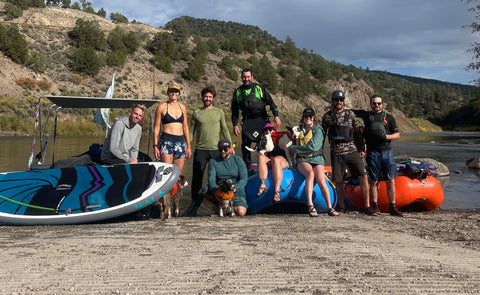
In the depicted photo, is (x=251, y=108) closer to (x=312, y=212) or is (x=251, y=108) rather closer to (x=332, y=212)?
(x=312, y=212)

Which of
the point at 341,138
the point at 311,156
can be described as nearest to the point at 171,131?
the point at 311,156

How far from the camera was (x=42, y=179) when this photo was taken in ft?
17.6

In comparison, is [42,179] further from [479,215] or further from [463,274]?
[479,215]

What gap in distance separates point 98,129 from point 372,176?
25.9m

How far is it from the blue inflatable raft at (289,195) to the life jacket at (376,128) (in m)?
1.05

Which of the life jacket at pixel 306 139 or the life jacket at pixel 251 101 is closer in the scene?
the life jacket at pixel 306 139

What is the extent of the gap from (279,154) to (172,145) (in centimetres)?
178

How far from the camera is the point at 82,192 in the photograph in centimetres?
524

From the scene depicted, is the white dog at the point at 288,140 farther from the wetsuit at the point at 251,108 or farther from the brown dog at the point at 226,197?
the brown dog at the point at 226,197

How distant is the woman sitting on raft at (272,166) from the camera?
5.79m

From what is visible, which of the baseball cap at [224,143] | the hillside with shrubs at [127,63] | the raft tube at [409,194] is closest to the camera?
the baseball cap at [224,143]

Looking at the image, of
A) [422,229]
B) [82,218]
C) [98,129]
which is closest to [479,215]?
[422,229]

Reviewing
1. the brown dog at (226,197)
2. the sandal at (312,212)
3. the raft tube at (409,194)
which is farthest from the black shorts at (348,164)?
the brown dog at (226,197)

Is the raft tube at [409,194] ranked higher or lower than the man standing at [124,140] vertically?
lower
